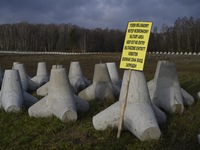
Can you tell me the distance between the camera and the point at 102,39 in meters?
61.0

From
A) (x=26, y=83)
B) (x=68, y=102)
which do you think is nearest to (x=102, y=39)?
(x=26, y=83)

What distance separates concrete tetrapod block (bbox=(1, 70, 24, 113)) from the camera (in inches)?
215

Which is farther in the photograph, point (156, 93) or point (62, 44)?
point (62, 44)

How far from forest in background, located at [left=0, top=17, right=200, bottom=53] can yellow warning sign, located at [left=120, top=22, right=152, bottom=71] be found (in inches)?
1634

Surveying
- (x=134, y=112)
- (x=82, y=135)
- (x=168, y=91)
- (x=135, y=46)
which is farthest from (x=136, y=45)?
(x=168, y=91)

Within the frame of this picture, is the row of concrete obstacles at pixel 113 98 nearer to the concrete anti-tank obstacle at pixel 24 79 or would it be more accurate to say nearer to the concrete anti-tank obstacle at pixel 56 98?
the concrete anti-tank obstacle at pixel 56 98

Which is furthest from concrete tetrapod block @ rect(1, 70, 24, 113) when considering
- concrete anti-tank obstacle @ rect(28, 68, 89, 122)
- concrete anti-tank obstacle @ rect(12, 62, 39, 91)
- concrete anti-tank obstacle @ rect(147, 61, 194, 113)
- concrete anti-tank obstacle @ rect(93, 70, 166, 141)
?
concrete anti-tank obstacle @ rect(147, 61, 194, 113)

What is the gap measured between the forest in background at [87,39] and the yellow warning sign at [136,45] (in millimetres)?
41493

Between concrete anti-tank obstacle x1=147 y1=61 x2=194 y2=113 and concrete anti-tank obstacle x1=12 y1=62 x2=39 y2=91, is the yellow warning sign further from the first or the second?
concrete anti-tank obstacle x1=12 y1=62 x2=39 y2=91

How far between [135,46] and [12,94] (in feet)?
12.5

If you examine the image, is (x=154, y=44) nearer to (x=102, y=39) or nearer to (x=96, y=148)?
(x=102, y=39)

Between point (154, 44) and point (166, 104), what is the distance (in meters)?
48.4

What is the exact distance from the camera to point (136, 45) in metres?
A: 3.93

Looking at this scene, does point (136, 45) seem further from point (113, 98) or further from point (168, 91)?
point (113, 98)
